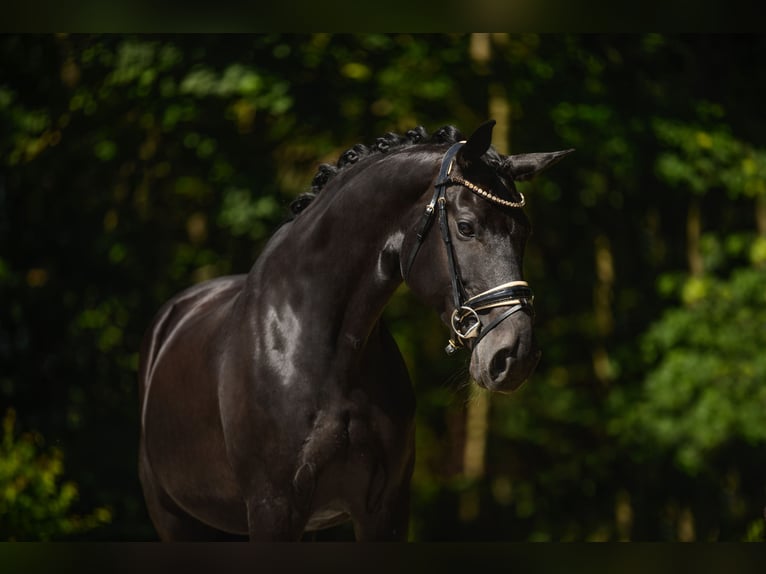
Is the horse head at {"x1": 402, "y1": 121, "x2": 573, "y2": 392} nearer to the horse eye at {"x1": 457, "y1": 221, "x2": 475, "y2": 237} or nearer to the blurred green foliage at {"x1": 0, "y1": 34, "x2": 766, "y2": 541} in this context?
the horse eye at {"x1": 457, "y1": 221, "x2": 475, "y2": 237}

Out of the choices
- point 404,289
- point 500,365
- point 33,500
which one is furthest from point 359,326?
point 33,500

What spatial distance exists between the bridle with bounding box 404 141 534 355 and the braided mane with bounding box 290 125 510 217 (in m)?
0.17

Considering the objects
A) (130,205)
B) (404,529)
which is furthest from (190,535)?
(130,205)

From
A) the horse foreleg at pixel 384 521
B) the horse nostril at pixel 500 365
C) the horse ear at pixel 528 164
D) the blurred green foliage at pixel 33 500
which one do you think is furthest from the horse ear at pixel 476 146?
the blurred green foliage at pixel 33 500

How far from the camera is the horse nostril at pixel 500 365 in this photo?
2854 millimetres

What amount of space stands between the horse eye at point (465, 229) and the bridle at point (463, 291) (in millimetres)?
37

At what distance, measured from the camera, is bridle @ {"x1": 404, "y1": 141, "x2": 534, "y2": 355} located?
9.46 ft

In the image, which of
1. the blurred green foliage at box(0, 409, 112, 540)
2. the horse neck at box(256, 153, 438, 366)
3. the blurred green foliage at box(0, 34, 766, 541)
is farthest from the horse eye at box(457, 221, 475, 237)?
the blurred green foliage at box(0, 409, 112, 540)

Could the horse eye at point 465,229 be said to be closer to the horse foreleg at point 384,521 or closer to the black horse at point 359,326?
the black horse at point 359,326

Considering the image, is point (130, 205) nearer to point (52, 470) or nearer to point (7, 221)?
point (7, 221)

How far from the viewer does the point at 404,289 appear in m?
7.33

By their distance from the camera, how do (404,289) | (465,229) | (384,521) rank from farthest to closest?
1. (404,289)
2. (384,521)
3. (465,229)

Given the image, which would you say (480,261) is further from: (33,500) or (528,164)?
(33,500)

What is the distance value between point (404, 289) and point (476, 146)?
4.36 metres
